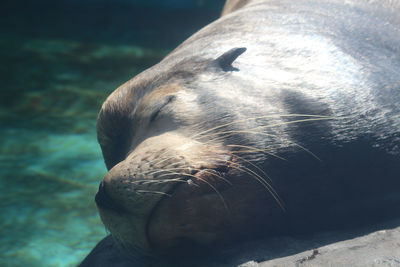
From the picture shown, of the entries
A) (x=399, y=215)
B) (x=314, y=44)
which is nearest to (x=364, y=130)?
(x=399, y=215)

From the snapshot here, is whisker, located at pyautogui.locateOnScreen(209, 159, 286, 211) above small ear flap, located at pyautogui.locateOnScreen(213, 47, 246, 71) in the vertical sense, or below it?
below

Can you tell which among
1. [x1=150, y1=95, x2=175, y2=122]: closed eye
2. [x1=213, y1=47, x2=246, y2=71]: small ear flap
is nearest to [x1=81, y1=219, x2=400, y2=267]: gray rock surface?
[x1=150, y1=95, x2=175, y2=122]: closed eye

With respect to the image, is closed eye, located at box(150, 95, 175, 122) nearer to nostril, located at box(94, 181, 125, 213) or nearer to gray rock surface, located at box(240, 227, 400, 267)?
nostril, located at box(94, 181, 125, 213)

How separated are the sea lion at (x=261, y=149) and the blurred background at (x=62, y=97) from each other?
3.47 ft

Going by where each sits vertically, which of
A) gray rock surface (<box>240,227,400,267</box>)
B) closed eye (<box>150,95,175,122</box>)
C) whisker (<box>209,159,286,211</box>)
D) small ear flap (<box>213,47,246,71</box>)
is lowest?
gray rock surface (<box>240,227,400,267</box>)

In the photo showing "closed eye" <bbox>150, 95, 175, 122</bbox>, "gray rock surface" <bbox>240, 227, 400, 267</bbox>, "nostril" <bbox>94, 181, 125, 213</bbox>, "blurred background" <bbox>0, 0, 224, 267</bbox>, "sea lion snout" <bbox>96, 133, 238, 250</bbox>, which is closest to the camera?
"gray rock surface" <bbox>240, 227, 400, 267</bbox>

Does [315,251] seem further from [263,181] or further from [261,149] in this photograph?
[261,149]

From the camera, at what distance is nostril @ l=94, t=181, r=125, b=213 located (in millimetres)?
1928

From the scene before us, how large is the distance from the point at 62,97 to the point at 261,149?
12.1ft

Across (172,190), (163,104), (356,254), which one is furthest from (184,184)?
(356,254)

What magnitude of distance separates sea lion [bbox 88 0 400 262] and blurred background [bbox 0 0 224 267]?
3.47 ft

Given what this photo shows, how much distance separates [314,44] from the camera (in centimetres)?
236

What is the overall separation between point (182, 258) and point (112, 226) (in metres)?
0.32

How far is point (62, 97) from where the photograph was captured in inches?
202
